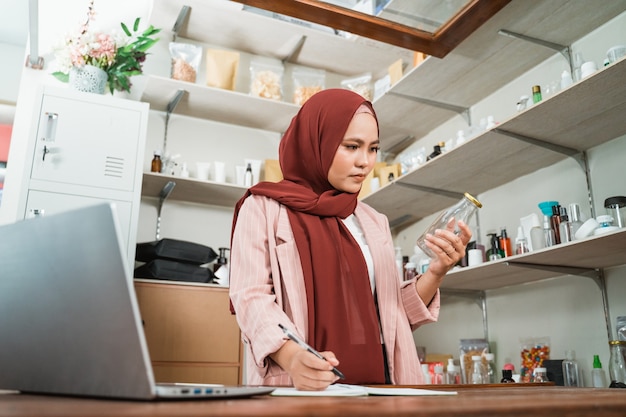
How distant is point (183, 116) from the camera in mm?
3127

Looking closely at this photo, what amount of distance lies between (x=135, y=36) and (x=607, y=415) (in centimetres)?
A: 311

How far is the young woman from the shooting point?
1082mm

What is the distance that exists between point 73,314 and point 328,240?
2.60 ft

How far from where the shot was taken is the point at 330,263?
1213mm

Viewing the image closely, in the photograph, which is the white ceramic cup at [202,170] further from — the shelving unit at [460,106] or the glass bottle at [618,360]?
the glass bottle at [618,360]

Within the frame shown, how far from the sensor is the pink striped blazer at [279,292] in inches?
39.4

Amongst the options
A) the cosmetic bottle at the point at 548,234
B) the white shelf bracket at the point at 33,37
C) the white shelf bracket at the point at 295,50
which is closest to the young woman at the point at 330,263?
the cosmetic bottle at the point at 548,234

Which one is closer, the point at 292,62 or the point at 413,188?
the point at 413,188

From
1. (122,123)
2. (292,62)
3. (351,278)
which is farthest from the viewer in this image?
(292,62)

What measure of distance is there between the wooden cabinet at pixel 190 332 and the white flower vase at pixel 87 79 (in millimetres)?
989

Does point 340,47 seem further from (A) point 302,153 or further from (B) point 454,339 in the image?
(A) point 302,153

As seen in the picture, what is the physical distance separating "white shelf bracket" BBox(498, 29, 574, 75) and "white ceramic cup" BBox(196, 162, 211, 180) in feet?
5.28

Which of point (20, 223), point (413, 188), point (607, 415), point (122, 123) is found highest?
point (122, 123)

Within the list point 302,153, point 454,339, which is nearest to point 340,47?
point 454,339
